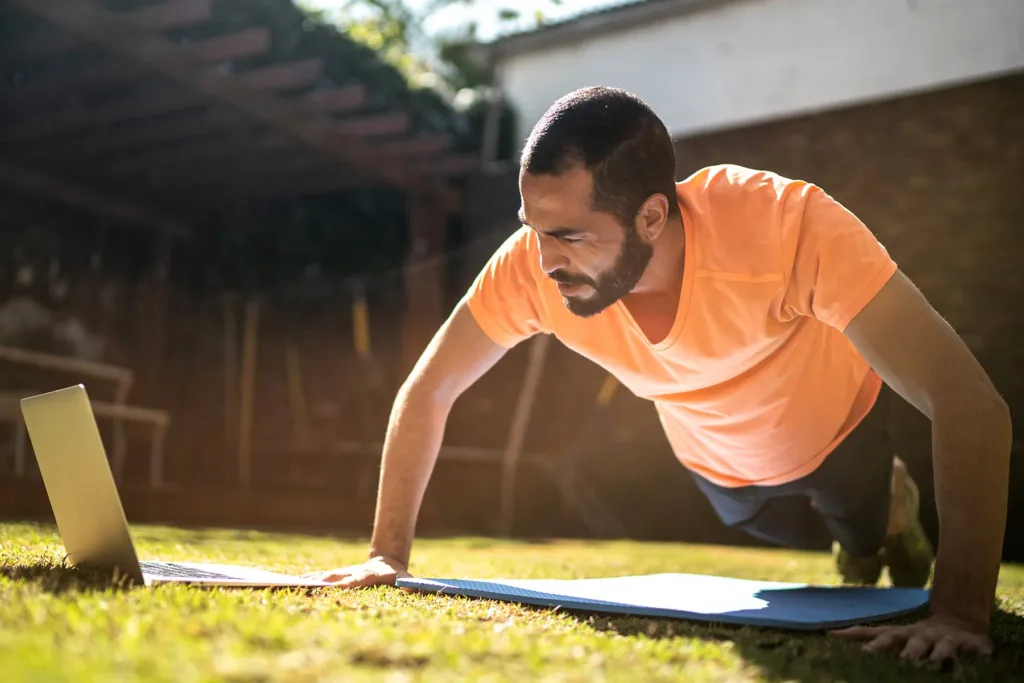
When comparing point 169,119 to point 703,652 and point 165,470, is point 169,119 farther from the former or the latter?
point 703,652

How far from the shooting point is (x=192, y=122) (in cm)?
584

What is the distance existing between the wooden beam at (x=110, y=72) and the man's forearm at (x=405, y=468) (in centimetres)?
355

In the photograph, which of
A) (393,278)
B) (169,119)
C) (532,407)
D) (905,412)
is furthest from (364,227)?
(905,412)

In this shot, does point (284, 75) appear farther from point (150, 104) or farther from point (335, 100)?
point (150, 104)

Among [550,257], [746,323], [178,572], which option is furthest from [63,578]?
[746,323]

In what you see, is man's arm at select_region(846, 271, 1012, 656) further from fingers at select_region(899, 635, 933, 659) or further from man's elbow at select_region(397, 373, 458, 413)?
man's elbow at select_region(397, 373, 458, 413)

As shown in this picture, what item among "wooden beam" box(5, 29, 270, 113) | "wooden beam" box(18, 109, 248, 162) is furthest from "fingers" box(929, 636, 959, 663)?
"wooden beam" box(18, 109, 248, 162)

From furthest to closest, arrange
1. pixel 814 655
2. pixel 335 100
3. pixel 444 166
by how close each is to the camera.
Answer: pixel 444 166
pixel 335 100
pixel 814 655

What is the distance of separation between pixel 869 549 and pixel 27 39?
490 centimetres

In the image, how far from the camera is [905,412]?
17.3 ft

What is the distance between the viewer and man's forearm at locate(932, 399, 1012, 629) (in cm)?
135

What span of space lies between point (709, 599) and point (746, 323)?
0.53m

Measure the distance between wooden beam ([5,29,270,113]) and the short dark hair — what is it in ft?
11.9

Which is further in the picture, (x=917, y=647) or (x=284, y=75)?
(x=284, y=75)
